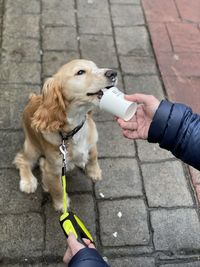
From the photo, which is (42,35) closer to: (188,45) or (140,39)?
(140,39)

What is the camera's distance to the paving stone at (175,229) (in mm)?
3357

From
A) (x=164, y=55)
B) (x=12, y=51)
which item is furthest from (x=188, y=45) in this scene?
(x=12, y=51)

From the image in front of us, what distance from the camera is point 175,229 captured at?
344cm

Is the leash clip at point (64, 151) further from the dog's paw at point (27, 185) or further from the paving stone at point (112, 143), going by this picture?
A: the paving stone at point (112, 143)

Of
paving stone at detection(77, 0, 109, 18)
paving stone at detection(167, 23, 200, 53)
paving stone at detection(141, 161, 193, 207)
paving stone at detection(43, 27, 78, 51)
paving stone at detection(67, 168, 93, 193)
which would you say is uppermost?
paving stone at detection(167, 23, 200, 53)

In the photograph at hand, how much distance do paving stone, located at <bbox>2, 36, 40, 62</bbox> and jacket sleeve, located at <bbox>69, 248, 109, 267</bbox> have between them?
107 inches

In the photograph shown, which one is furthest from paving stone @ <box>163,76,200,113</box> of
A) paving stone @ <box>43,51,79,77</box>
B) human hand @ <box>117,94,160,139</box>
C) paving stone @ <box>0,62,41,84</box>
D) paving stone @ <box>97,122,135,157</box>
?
human hand @ <box>117,94,160,139</box>

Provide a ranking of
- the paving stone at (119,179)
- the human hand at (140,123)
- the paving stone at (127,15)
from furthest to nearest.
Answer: the paving stone at (127,15), the paving stone at (119,179), the human hand at (140,123)

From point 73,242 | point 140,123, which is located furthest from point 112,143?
point 73,242

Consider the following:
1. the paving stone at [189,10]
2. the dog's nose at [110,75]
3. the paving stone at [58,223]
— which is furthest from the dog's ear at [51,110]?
the paving stone at [189,10]

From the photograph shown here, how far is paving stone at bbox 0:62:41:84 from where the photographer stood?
173 inches

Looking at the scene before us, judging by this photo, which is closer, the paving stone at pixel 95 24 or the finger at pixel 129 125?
the finger at pixel 129 125

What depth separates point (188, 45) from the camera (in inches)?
193

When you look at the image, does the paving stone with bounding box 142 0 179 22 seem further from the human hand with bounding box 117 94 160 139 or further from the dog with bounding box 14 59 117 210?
the human hand with bounding box 117 94 160 139
